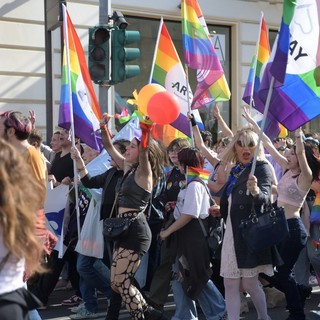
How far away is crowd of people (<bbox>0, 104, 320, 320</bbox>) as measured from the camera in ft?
17.8

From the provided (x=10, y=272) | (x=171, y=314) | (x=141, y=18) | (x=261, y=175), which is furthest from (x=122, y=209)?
(x=141, y=18)

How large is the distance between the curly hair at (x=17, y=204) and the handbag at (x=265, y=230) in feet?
8.63

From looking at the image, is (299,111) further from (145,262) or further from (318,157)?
(145,262)

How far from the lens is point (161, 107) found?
560 centimetres

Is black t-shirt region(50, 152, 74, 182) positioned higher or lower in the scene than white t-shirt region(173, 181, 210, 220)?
lower

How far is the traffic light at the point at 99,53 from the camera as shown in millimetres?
8492

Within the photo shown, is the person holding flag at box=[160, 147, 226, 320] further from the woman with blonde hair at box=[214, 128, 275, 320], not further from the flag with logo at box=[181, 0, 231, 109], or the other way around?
the flag with logo at box=[181, 0, 231, 109]

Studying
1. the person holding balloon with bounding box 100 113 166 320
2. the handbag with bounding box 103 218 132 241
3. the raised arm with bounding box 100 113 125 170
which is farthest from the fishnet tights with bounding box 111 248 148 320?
the raised arm with bounding box 100 113 125 170

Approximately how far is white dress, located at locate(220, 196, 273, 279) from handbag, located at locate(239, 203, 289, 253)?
0.19 meters

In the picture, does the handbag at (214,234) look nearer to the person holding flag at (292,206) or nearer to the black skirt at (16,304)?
the person holding flag at (292,206)

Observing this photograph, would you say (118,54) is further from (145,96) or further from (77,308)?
(77,308)

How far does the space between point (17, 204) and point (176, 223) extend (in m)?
3.07

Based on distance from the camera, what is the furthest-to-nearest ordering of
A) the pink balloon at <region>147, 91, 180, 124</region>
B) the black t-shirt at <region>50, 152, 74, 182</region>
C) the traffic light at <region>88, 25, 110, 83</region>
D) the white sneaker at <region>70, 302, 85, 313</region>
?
1. the traffic light at <region>88, 25, 110, 83</region>
2. the black t-shirt at <region>50, 152, 74, 182</region>
3. the white sneaker at <region>70, 302, 85, 313</region>
4. the pink balloon at <region>147, 91, 180, 124</region>

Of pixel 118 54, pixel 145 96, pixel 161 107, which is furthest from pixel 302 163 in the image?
pixel 118 54
